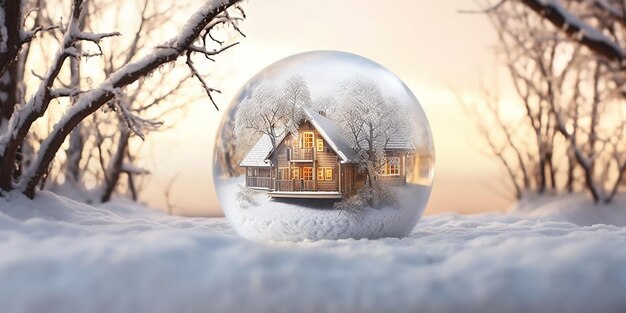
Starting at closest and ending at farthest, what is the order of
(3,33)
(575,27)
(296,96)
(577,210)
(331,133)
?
(331,133) → (296,96) → (3,33) → (575,27) → (577,210)

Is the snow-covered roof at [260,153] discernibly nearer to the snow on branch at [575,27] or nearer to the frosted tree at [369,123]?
the frosted tree at [369,123]

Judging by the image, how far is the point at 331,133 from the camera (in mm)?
4176

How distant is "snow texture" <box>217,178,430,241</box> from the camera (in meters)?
4.34

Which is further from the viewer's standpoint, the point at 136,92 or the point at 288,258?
the point at 136,92

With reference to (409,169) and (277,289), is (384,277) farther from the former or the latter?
(409,169)

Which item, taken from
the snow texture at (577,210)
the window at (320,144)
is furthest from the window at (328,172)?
the snow texture at (577,210)

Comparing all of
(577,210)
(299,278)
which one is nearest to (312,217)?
(299,278)

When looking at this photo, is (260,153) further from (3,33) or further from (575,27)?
(575,27)

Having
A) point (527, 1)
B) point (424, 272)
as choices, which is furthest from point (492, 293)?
point (527, 1)

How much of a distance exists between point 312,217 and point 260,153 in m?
0.52

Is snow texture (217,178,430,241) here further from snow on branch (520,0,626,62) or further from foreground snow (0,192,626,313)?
snow on branch (520,0,626,62)

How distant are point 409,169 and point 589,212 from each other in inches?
242

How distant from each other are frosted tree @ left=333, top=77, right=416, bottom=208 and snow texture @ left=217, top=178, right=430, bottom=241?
17cm

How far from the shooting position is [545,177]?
1046 cm
